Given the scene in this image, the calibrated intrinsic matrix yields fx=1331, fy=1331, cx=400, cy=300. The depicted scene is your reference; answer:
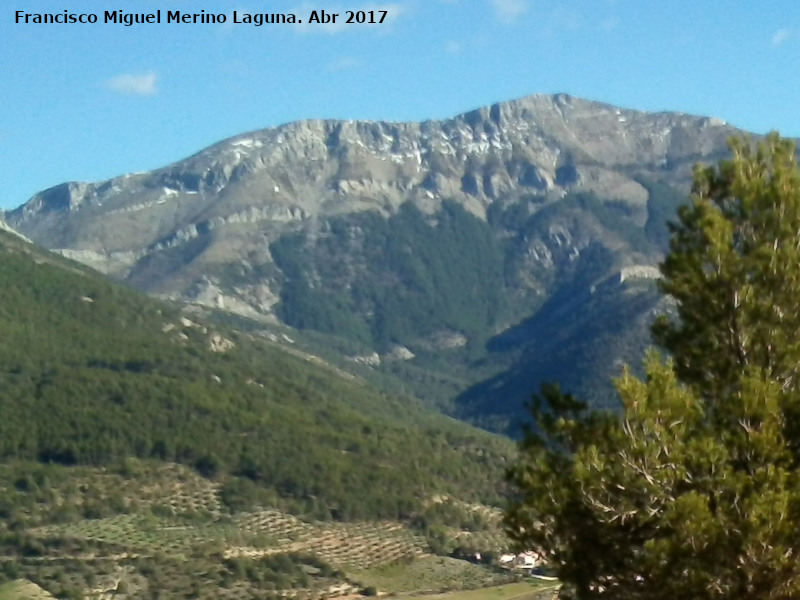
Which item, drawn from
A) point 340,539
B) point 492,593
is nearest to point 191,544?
point 340,539

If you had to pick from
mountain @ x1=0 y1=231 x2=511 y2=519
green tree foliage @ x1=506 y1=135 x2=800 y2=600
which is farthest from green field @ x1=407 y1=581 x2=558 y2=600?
green tree foliage @ x1=506 y1=135 x2=800 y2=600

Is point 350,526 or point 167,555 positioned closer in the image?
point 167,555

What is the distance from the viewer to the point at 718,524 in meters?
16.5

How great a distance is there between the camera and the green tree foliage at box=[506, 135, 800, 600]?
1655 centimetres

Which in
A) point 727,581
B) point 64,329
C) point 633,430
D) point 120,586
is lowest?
point 120,586

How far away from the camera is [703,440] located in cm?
1706

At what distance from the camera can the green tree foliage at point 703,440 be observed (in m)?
16.5

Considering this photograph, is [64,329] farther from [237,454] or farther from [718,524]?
[718,524]

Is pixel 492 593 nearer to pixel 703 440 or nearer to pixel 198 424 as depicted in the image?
pixel 198 424

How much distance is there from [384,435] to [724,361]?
449 feet

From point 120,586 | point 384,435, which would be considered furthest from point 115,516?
point 384,435

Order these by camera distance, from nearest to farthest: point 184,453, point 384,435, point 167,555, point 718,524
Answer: point 718,524
point 167,555
point 184,453
point 384,435

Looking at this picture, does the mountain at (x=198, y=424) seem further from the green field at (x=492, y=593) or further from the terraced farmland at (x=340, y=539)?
the green field at (x=492, y=593)

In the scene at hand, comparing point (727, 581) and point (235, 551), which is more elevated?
point (727, 581)
